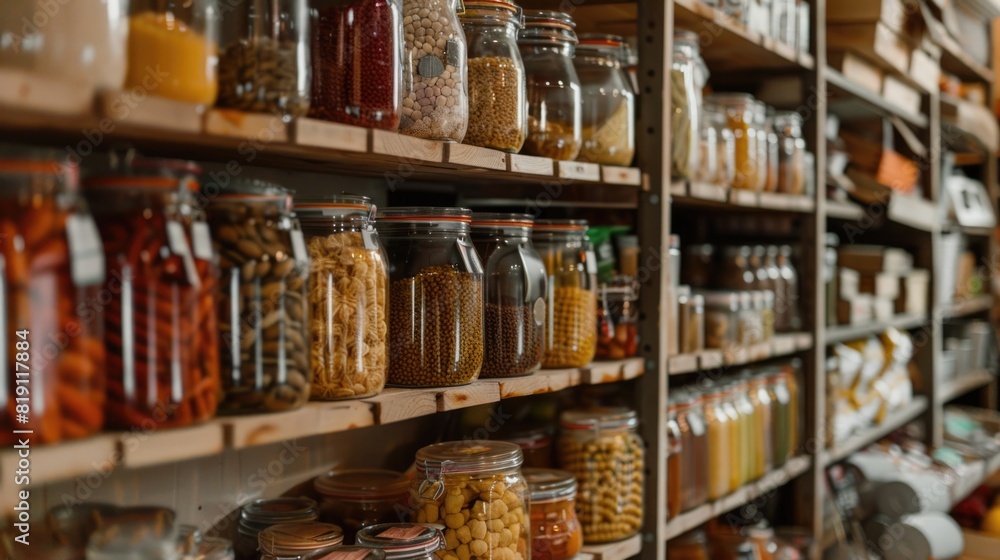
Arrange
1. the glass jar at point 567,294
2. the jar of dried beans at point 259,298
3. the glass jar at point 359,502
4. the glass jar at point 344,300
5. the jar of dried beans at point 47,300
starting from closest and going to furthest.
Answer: the jar of dried beans at point 47,300 → the jar of dried beans at point 259,298 → the glass jar at point 344,300 → the glass jar at point 359,502 → the glass jar at point 567,294

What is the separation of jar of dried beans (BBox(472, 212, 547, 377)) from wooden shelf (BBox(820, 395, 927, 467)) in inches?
57.5

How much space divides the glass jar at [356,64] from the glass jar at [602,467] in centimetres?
81

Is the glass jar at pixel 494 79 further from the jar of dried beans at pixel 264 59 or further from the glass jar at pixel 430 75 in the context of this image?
the jar of dried beans at pixel 264 59

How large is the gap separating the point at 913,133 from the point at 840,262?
0.81 metres

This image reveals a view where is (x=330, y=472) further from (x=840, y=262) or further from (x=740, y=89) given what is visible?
(x=840, y=262)

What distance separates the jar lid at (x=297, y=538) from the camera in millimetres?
1309

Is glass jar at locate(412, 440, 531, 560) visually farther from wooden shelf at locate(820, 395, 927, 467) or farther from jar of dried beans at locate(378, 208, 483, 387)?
wooden shelf at locate(820, 395, 927, 467)

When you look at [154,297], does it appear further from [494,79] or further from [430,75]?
[494,79]

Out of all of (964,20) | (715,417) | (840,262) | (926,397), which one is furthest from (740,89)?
(964,20)

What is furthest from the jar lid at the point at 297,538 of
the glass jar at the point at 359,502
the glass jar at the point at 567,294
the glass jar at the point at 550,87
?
the glass jar at the point at 550,87

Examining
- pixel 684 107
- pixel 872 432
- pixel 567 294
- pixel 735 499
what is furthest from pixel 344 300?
pixel 872 432

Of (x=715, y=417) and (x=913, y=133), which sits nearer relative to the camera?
(x=715, y=417)

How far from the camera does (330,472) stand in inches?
67.8

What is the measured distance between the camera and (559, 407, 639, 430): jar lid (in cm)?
175
